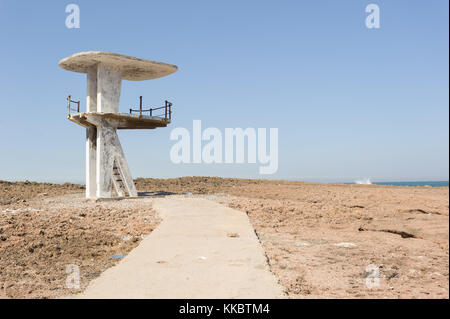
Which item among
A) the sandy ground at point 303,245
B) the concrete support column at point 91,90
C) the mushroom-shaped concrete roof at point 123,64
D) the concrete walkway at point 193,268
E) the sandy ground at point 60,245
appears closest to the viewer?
the concrete walkway at point 193,268

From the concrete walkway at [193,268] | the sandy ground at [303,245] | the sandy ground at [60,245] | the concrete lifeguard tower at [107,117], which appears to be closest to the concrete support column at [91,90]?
the concrete lifeguard tower at [107,117]

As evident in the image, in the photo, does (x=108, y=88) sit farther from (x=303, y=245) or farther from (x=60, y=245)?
(x=303, y=245)

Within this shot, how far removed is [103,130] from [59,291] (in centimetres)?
1340

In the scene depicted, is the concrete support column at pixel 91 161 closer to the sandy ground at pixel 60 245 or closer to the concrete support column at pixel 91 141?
the concrete support column at pixel 91 141

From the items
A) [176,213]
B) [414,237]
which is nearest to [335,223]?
[414,237]

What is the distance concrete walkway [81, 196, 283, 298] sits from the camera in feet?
14.7

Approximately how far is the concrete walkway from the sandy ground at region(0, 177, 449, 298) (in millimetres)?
439

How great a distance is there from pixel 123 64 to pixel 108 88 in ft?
4.34

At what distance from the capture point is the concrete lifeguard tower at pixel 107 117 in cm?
1761

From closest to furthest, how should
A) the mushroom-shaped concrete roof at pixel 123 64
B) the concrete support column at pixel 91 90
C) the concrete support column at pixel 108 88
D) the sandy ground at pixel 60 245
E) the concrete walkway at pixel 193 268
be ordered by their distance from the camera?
the concrete walkway at pixel 193 268
the sandy ground at pixel 60 245
the mushroom-shaped concrete roof at pixel 123 64
the concrete support column at pixel 108 88
the concrete support column at pixel 91 90

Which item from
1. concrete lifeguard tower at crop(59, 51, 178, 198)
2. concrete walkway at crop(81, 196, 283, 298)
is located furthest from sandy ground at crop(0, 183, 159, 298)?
concrete lifeguard tower at crop(59, 51, 178, 198)

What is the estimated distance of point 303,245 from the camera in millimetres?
8180

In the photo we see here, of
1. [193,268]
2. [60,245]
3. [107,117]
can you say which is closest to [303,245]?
[193,268]

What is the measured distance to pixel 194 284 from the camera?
4738 millimetres
